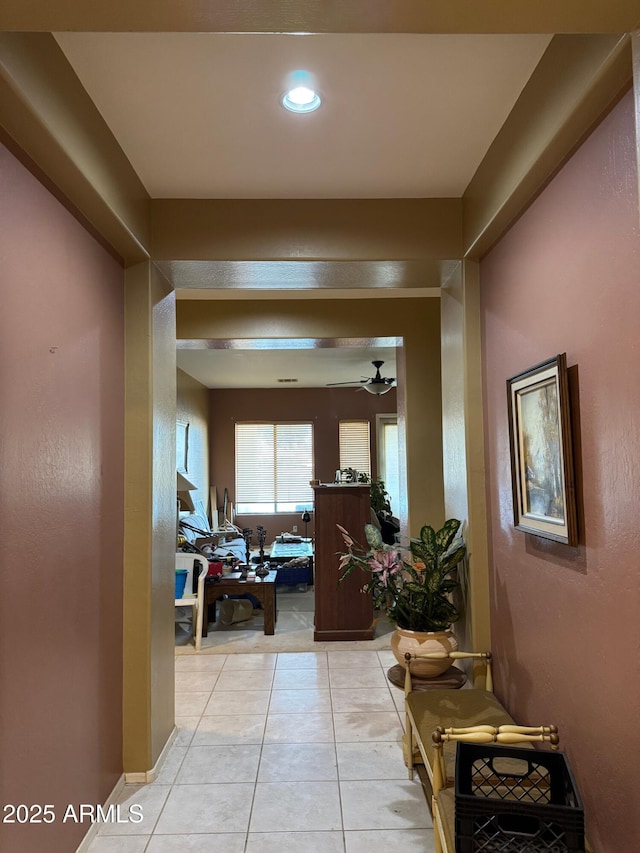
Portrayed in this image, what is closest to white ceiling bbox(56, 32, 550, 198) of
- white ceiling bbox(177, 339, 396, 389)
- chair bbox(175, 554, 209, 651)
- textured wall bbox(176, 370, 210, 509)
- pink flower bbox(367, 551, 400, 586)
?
pink flower bbox(367, 551, 400, 586)

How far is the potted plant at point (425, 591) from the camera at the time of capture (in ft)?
8.87

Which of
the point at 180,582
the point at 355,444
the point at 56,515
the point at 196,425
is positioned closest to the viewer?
the point at 56,515

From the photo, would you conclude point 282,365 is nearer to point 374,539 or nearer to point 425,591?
point 374,539

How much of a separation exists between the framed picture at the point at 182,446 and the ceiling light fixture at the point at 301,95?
5.56 meters

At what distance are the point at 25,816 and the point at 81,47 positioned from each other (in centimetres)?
232

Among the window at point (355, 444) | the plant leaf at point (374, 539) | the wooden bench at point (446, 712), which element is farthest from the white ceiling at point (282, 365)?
the wooden bench at point (446, 712)

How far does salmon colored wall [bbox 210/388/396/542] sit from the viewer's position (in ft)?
31.9

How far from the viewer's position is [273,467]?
9797mm

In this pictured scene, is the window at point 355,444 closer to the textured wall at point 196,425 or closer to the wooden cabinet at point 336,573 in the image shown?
the textured wall at point 196,425

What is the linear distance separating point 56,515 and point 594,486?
171cm

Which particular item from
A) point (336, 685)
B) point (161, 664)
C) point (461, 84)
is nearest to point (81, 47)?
point (461, 84)

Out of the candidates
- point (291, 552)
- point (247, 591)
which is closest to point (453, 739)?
point (247, 591)

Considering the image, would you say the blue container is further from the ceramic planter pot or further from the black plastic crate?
the black plastic crate

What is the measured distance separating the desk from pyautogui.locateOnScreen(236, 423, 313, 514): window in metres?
1.65
